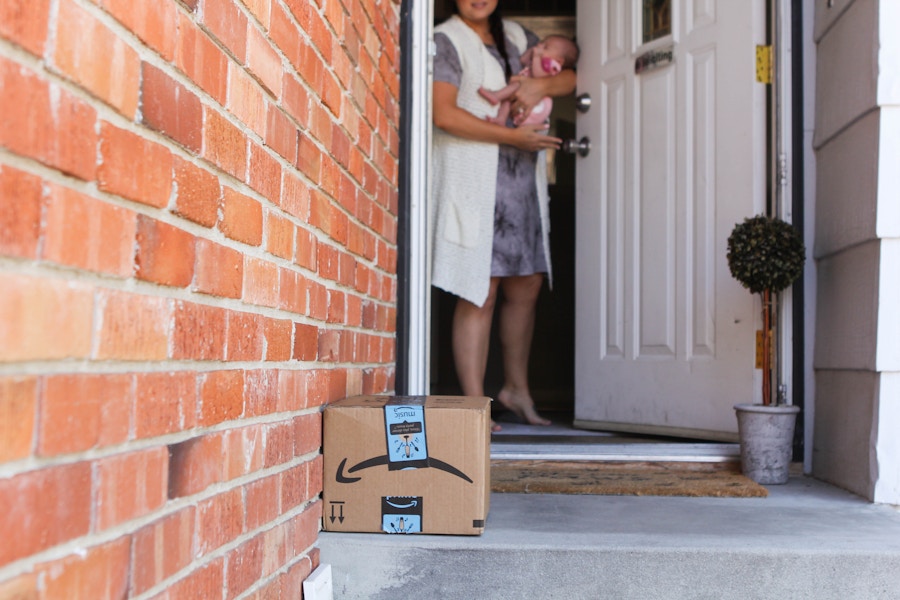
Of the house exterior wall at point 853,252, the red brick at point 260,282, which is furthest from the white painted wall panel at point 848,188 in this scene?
the red brick at point 260,282

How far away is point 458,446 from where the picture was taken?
170 centimetres

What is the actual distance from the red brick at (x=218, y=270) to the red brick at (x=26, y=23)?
0.39m

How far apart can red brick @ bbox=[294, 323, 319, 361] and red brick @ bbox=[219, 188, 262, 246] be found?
258mm

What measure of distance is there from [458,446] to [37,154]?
112 cm

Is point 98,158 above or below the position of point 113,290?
above

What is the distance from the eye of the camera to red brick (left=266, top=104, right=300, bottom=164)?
4.44ft

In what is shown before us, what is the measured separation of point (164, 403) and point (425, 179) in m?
1.73

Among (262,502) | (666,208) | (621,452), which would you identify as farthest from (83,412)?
(666,208)

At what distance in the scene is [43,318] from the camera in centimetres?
74

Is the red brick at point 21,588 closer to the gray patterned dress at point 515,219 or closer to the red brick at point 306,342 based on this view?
the red brick at point 306,342

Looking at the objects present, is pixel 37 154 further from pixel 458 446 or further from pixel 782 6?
pixel 782 6

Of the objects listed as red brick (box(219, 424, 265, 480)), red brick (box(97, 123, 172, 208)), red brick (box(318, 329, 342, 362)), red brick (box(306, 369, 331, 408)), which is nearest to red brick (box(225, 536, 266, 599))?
red brick (box(219, 424, 265, 480))

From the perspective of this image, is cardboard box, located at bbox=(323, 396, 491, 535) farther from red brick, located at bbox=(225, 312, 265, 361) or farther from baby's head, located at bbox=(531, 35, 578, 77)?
baby's head, located at bbox=(531, 35, 578, 77)

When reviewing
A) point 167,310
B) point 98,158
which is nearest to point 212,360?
point 167,310
